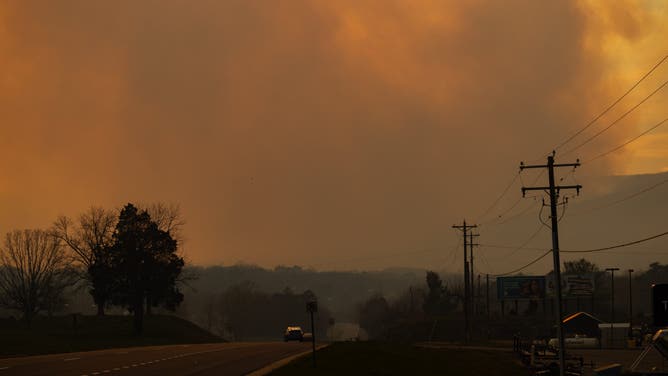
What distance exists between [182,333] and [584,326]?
58.5m

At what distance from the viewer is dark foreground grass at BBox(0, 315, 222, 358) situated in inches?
2687

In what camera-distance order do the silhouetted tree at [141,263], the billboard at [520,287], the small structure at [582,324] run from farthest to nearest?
the billboard at [520,287] < the small structure at [582,324] < the silhouetted tree at [141,263]

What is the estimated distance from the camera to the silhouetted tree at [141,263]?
326ft

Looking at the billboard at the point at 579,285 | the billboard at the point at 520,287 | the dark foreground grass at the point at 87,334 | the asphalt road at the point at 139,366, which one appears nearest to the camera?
the asphalt road at the point at 139,366

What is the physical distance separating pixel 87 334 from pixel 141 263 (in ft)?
42.0

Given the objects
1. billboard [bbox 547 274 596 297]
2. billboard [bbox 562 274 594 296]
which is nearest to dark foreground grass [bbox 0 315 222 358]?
billboard [bbox 547 274 596 297]

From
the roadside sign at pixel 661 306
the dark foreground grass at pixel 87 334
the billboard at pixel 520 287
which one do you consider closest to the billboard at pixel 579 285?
the billboard at pixel 520 287

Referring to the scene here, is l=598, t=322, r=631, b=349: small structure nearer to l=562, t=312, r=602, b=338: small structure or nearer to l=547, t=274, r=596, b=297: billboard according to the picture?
l=562, t=312, r=602, b=338: small structure

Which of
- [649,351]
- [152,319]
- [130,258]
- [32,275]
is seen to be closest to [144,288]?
[130,258]

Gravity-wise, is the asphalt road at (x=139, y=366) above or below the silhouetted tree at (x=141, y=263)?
below

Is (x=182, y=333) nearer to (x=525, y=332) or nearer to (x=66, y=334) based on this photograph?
(x=66, y=334)

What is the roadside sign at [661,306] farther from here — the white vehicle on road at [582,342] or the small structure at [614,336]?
the small structure at [614,336]

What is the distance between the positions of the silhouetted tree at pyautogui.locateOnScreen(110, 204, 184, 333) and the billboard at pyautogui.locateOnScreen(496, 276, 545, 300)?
2594 inches

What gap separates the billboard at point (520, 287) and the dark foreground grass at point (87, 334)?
191 ft
